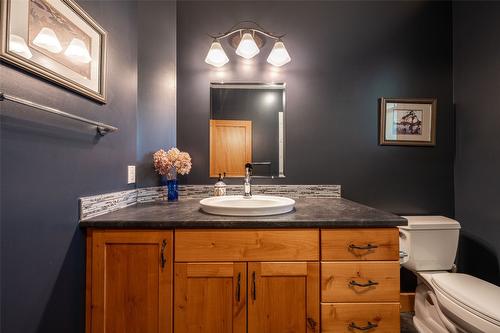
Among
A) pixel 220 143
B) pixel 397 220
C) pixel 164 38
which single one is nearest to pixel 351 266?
pixel 397 220

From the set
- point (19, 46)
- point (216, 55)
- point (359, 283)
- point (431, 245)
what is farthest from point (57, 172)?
point (431, 245)

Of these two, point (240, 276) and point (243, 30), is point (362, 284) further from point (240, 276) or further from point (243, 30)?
point (243, 30)

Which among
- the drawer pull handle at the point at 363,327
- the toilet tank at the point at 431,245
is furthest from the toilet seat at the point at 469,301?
the drawer pull handle at the point at 363,327

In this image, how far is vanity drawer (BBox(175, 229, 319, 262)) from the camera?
0.89 metres

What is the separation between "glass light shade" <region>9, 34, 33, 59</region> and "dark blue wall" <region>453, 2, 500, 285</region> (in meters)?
2.47

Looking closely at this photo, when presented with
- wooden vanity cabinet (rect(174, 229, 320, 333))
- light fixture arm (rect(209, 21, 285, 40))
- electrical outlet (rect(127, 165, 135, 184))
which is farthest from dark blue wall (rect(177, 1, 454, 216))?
wooden vanity cabinet (rect(174, 229, 320, 333))

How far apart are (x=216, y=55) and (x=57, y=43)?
92 centimetres

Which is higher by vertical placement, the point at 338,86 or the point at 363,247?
the point at 338,86

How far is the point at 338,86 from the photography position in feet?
5.28

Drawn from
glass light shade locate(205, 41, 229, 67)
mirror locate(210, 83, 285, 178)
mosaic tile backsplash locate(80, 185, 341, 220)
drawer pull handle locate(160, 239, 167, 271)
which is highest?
glass light shade locate(205, 41, 229, 67)

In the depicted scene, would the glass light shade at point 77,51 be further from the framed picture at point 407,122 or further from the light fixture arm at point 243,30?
the framed picture at point 407,122

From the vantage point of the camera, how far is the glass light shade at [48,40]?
2.34 feet

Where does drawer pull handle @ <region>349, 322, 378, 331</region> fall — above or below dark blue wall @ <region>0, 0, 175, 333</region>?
below

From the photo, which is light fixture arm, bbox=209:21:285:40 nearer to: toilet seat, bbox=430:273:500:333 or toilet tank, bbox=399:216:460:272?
toilet tank, bbox=399:216:460:272
